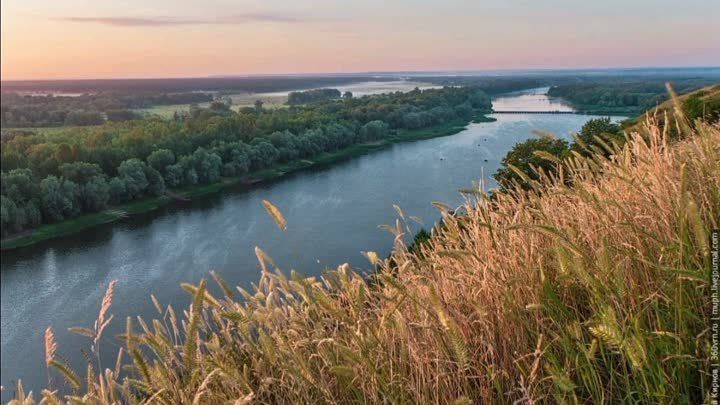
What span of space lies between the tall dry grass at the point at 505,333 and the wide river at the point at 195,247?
21.7m

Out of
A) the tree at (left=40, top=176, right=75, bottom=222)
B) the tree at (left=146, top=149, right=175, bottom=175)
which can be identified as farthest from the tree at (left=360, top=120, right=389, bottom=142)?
the tree at (left=40, top=176, right=75, bottom=222)

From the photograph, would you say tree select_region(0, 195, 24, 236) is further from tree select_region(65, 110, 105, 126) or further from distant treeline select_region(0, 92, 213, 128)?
tree select_region(65, 110, 105, 126)

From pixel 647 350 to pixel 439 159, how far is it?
73.9m

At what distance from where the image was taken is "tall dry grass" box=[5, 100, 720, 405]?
2756mm

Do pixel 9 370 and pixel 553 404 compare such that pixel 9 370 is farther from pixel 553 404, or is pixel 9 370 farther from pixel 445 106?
pixel 445 106

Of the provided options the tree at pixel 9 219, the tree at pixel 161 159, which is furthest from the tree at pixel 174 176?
the tree at pixel 9 219

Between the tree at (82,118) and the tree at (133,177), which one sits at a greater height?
the tree at (82,118)

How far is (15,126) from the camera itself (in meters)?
111

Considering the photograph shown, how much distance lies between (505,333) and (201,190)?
70.2 metres

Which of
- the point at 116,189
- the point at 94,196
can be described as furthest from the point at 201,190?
the point at 94,196

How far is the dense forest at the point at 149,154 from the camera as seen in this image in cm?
5819

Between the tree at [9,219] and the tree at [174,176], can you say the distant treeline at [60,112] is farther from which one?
the tree at [9,219]

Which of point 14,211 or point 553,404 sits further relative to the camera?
point 14,211

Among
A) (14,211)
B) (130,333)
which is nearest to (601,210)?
(130,333)
